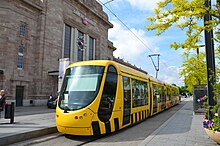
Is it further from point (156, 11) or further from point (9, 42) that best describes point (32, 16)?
point (156, 11)

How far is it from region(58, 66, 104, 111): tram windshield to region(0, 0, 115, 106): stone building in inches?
748

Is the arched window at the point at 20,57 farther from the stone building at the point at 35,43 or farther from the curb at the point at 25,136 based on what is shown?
the curb at the point at 25,136

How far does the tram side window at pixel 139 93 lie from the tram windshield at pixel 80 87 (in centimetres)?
328

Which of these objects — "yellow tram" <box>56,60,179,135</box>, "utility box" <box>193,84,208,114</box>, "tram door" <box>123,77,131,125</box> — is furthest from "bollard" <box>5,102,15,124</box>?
"utility box" <box>193,84,208,114</box>

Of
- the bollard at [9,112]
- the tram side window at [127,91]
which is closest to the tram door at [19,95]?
the bollard at [9,112]

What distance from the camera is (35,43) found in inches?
1197

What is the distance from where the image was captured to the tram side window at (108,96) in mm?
8375

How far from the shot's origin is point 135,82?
39.4 ft

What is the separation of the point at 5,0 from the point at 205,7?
26005 mm

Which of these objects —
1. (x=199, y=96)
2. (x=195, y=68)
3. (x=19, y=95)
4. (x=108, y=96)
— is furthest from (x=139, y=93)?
(x=19, y=95)

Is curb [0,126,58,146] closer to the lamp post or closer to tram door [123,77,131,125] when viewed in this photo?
tram door [123,77,131,125]

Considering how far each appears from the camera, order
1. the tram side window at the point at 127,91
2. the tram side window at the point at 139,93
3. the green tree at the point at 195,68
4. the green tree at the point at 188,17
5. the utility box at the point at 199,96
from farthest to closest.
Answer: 1. the green tree at the point at 195,68
2. the utility box at the point at 199,96
3. the tram side window at the point at 139,93
4. the tram side window at the point at 127,91
5. the green tree at the point at 188,17

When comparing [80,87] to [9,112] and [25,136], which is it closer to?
[25,136]

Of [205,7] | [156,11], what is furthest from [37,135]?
[205,7]
